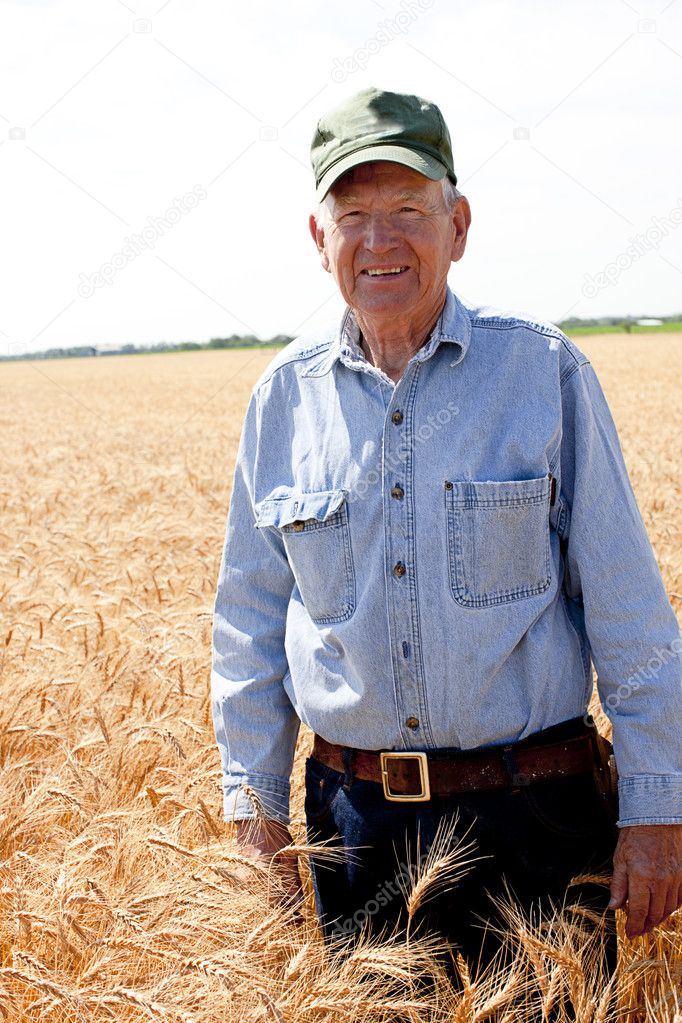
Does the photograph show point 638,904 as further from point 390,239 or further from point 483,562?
point 390,239

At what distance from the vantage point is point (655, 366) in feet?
93.8

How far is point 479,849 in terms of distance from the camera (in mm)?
1699

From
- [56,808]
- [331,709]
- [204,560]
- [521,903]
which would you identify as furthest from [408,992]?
[204,560]

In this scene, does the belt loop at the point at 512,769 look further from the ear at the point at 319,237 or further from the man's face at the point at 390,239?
the ear at the point at 319,237

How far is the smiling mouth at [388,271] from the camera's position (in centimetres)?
170

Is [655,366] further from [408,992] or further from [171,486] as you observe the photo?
[408,992]

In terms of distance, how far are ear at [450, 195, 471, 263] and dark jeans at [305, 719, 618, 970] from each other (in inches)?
34.0

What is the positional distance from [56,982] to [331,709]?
61 cm

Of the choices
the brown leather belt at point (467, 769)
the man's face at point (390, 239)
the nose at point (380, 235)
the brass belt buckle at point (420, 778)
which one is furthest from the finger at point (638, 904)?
the nose at point (380, 235)

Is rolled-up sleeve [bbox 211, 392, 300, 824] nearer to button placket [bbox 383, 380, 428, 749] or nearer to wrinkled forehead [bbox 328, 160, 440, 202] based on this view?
button placket [bbox 383, 380, 428, 749]

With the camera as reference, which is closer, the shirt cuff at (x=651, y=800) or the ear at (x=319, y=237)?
the shirt cuff at (x=651, y=800)

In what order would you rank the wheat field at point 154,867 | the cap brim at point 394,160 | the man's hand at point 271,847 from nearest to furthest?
the wheat field at point 154,867, the cap brim at point 394,160, the man's hand at point 271,847

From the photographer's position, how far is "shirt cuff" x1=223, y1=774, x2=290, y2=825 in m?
1.95

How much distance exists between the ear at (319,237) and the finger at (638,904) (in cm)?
119
